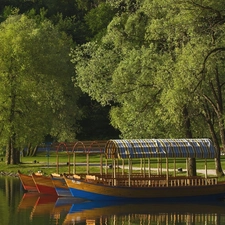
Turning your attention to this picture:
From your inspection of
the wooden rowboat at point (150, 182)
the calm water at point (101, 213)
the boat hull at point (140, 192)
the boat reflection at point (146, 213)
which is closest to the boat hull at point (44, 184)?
the calm water at point (101, 213)

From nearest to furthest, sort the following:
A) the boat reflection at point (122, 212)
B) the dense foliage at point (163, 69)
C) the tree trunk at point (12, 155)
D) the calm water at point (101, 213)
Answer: the calm water at point (101, 213), the boat reflection at point (122, 212), the dense foliage at point (163, 69), the tree trunk at point (12, 155)

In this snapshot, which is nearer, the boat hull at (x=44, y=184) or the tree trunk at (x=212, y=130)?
the boat hull at (x=44, y=184)

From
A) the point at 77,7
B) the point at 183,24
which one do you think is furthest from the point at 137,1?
the point at 77,7

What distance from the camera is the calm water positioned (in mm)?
42906

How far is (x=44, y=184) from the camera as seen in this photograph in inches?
2276

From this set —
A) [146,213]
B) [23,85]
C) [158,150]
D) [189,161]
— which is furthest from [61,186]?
[23,85]

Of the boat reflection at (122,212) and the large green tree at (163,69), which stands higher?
the large green tree at (163,69)

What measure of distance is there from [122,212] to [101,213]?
4.09ft

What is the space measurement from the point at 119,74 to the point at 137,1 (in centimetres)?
627

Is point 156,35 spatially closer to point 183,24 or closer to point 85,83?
point 183,24

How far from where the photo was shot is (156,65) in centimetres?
6200

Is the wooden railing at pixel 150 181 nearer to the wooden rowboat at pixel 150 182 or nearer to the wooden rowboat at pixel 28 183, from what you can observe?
the wooden rowboat at pixel 150 182

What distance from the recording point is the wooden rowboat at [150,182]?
170 feet

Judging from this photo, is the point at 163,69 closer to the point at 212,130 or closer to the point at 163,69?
the point at 163,69
